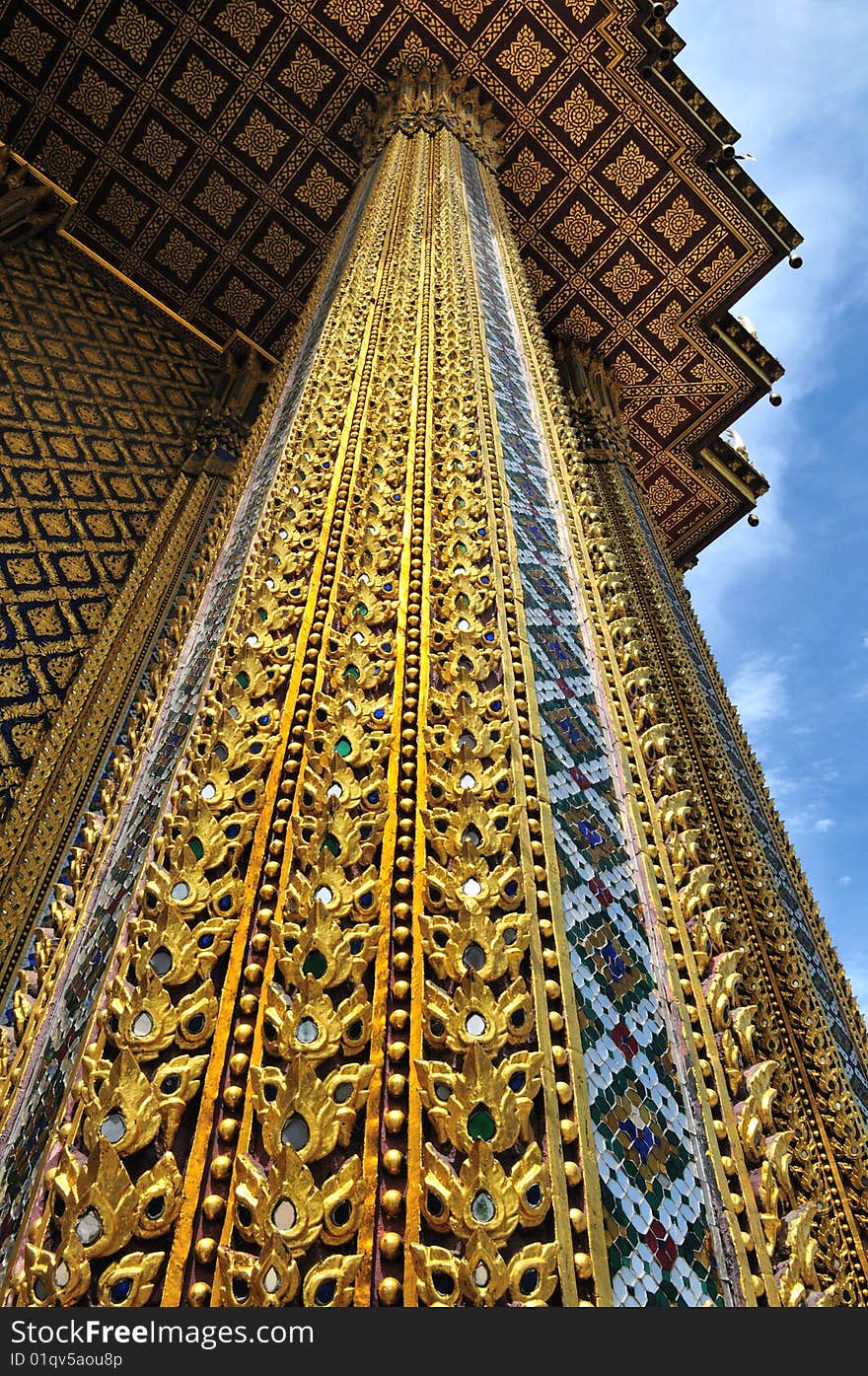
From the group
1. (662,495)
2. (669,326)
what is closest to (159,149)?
(669,326)

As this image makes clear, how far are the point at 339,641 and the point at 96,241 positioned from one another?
16.5ft

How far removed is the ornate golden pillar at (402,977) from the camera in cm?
82

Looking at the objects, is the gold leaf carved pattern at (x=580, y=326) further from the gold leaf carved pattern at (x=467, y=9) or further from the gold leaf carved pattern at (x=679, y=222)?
the gold leaf carved pattern at (x=467, y=9)

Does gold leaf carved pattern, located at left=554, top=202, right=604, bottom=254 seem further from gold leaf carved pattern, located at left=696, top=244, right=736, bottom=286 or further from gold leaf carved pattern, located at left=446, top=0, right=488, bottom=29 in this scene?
gold leaf carved pattern, located at left=446, top=0, right=488, bottom=29

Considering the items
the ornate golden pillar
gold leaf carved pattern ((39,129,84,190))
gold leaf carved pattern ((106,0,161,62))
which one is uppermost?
gold leaf carved pattern ((106,0,161,62))

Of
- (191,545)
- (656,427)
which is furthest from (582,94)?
(191,545)

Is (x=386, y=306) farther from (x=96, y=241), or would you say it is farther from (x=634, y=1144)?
(x=96, y=241)

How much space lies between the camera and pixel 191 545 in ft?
14.0

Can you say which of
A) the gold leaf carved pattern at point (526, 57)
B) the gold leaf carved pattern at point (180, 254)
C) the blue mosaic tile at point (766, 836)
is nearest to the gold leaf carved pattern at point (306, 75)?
the gold leaf carved pattern at point (526, 57)

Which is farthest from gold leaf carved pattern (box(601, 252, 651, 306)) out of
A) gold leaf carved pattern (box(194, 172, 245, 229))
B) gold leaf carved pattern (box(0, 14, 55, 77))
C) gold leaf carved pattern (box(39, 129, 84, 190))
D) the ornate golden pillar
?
the ornate golden pillar

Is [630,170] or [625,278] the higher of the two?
[630,170]

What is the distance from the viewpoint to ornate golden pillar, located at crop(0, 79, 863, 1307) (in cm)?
82

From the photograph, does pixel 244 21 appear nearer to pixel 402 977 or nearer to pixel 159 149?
pixel 159 149

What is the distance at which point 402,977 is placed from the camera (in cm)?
101
